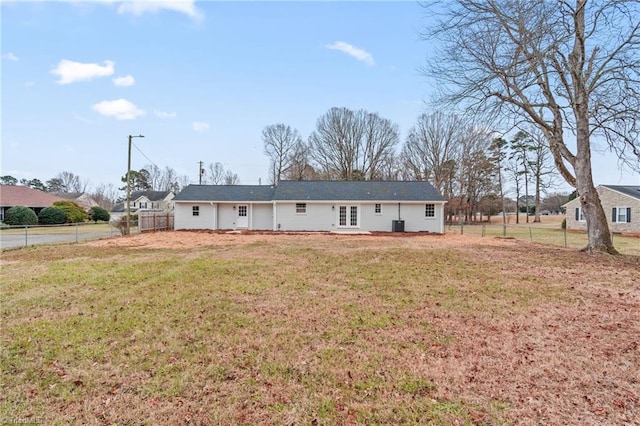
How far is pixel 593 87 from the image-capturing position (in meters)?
11.1

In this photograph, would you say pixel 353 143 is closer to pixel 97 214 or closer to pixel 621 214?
pixel 621 214

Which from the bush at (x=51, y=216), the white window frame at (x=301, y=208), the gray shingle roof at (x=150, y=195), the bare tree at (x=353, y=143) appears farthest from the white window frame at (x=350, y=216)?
the gray shingle roof at (x=150, y=195)

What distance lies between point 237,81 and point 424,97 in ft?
31.9

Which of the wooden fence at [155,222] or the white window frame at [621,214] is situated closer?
the wooden fence at [155,222]

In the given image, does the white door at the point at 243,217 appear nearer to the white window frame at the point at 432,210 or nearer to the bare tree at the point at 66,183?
the white window frame at the point at 432,210

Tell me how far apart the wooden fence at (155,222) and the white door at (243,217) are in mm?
5284

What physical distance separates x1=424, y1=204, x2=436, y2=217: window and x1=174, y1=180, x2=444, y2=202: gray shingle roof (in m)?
0.56

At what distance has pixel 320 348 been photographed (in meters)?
4.00

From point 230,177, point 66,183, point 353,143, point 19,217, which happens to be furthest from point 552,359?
point 66,183

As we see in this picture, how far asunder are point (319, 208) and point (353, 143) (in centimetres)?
1987

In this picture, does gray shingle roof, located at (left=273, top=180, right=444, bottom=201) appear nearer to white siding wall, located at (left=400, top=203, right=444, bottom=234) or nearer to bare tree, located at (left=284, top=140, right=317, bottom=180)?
white siding wall, located at (left=400, top=203, right=444, bottom=234)

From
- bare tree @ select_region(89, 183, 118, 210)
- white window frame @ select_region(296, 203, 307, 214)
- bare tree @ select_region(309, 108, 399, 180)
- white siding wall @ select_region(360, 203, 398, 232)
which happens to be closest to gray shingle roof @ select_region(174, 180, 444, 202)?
white window frame @ select_region(296, 203, 307, 214)

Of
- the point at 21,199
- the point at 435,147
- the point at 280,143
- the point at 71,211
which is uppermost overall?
the point at 280,143

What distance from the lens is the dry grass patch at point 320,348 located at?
2.79 metres
